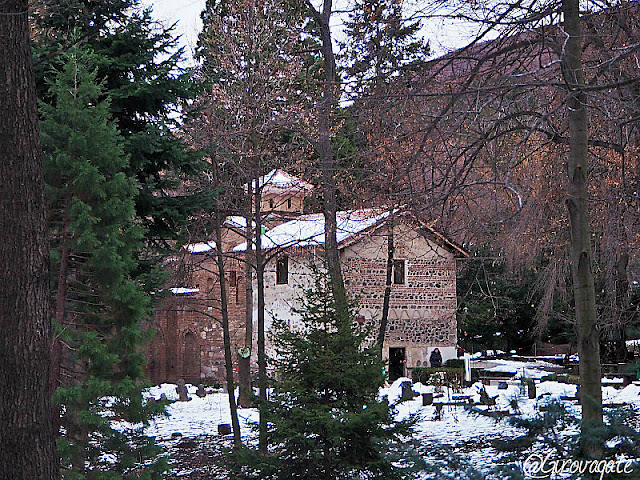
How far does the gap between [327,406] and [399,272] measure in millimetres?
20091

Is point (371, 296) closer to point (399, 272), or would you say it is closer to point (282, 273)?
point (399, 272)

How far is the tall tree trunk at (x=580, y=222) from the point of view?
684 centimetres

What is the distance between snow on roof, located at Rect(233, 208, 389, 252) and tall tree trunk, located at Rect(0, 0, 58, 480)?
291 inches

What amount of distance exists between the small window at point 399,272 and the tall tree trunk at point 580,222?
2044 centimetres

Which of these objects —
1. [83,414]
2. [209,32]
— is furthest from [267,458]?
[209,32]

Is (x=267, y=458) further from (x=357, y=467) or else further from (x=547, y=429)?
(x=547, y=429)

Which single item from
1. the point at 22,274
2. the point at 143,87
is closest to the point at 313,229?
the point at 143,87

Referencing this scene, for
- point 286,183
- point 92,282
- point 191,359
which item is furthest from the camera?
point 191,359

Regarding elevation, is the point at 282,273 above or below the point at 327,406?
above

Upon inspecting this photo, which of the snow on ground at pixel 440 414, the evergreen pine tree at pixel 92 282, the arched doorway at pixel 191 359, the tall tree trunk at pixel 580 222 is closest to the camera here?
the tall tree trunk at pixel 580 222

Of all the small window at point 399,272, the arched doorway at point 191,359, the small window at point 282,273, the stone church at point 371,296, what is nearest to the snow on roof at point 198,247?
the stone church at point 371,296

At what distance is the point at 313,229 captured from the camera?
24.5 m

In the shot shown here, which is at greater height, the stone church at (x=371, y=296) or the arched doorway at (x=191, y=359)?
the stone church at (x=371, y=296)

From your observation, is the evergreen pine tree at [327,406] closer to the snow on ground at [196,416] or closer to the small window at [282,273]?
the snow on ground at [196,416]
